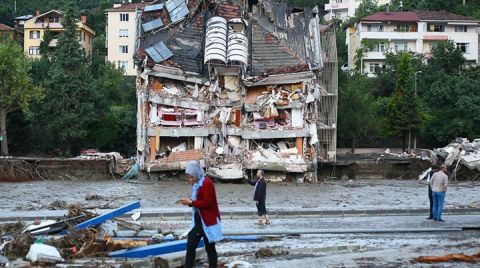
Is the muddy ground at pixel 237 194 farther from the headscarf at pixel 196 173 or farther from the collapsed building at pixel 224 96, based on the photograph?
the headscarf at pixel 196 173

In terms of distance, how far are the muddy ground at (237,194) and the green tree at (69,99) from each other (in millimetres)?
12016

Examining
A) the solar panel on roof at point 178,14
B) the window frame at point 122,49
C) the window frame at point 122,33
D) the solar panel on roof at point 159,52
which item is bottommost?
the solar panel on roof at point 159,52

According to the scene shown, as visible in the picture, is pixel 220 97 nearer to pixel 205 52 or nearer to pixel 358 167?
pixel 205 52

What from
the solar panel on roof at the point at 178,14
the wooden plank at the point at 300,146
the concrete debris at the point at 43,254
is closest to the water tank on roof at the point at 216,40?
the solar panel on roof at the point at 178,14

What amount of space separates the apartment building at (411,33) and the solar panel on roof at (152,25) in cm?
4393

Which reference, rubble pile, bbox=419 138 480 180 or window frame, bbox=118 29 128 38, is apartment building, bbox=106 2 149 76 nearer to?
window frame, bbox=118 29 128 38

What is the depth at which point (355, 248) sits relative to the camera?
15.4 m

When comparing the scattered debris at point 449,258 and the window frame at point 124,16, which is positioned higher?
the window frame at point 124,16

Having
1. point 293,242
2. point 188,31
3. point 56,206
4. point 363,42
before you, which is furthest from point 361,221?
point 363,42

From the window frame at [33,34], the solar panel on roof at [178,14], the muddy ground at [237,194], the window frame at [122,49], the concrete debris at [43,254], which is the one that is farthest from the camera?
the window frame at [33,34]

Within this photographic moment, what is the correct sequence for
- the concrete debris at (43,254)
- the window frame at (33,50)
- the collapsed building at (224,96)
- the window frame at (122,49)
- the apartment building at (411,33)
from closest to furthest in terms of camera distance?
the concrete debris at (43,254), the collapsed building at (224,96), the apartment building at (411,33), the window frame at (122,49), the window frame at (33,50)

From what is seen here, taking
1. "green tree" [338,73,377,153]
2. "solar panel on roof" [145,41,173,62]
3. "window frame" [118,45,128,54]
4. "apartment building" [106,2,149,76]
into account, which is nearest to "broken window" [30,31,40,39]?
"apartment building" [106,2,149,76]

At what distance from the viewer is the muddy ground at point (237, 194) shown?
30472 mm

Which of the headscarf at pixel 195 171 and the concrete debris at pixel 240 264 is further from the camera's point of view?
the concrete debris at pixel 240 264
